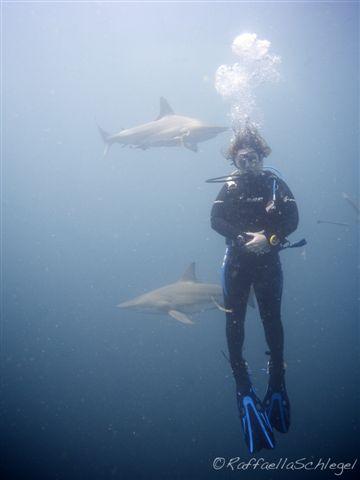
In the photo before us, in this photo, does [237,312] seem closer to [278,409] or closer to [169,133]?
[278,409]

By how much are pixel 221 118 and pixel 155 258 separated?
45559 mm

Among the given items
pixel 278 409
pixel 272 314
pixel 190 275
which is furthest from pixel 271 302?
pixel 190 275

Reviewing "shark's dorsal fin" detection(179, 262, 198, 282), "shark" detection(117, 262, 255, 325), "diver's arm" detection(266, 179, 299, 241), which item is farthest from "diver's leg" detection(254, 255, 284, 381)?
"shark's dorsal fin" detection(179, 262, 198, 282)

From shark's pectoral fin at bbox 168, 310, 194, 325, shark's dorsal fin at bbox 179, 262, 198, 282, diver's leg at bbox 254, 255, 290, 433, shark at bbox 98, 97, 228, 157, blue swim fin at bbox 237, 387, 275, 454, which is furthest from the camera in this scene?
shark at bbox 98, 97, 228, 157

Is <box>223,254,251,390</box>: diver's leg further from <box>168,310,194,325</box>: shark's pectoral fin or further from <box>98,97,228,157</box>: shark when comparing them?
<box>98,97,228,157</box>: shark

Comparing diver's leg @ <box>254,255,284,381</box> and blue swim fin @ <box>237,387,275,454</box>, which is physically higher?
diver's leg @ <box>254,255,284,381</box>

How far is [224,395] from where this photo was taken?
57.0 feet

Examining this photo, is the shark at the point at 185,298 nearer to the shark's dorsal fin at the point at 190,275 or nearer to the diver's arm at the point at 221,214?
the shark's dorsal fin at the point at 190,275

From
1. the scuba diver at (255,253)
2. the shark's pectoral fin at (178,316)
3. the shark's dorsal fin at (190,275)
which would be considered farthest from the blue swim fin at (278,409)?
the shark's dorsal fin at (190,275)

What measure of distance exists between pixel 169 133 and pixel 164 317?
17438 millimetres

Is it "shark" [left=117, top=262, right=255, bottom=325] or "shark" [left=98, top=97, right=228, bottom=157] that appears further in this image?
"shark" [left=98, top=97, right=228, bottom=157]

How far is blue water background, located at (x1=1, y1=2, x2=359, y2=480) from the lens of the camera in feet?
49.6

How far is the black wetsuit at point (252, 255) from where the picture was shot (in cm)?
511

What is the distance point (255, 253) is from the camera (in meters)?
5.08
